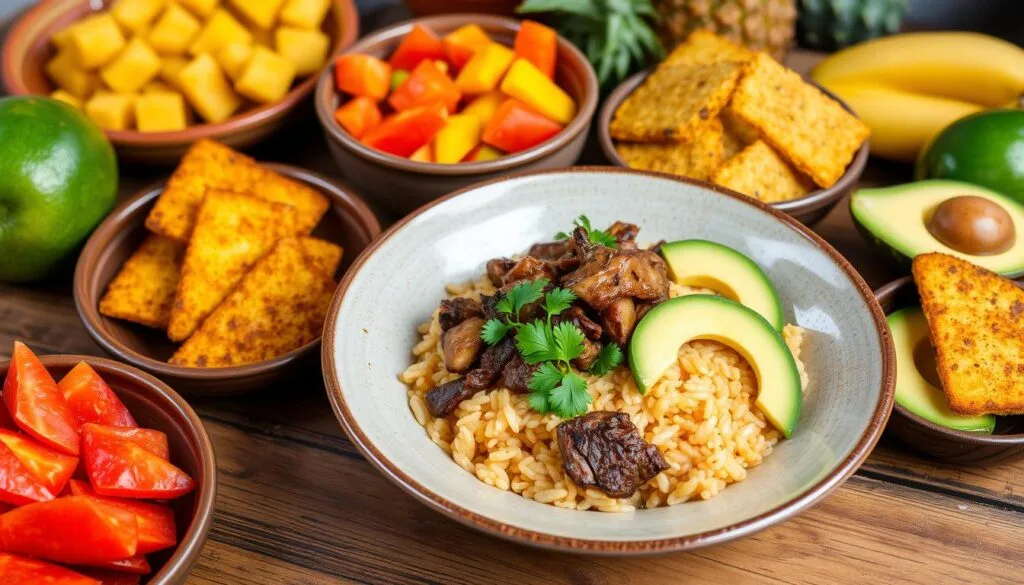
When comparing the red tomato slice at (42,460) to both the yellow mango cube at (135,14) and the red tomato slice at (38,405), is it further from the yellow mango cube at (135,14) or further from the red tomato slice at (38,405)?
the yellow mango cube at (135,14)

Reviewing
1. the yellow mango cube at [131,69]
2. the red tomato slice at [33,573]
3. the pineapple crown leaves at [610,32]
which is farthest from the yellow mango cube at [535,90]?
the red tomato slice at [33,573]

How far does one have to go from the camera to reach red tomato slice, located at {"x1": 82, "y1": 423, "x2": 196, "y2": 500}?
204 cm

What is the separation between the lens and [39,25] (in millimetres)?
3939

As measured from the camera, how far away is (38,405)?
6.95ft

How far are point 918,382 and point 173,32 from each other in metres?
3.27

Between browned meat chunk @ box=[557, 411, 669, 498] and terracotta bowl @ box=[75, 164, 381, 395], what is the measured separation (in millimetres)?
924

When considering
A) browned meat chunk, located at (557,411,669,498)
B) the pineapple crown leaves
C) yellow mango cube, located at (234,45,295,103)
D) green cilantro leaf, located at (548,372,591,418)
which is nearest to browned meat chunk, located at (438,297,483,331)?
green cilantro leaf, located at (548,372,591,418)

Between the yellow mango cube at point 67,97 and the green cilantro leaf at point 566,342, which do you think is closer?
the green cilantro leaf at point 566,342

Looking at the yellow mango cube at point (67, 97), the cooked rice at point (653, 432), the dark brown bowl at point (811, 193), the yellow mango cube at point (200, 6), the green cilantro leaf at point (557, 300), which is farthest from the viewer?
the yellow mango cube at point (200, 6)

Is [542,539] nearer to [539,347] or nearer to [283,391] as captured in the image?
[539,347]

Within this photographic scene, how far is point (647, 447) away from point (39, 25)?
11.4ft

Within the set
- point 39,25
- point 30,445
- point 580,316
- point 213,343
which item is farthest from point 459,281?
point 39,25

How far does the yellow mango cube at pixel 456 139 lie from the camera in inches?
129

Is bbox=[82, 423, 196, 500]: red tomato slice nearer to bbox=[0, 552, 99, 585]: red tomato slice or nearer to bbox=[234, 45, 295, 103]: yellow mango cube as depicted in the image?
bbox=[0, 552, 99, 585]: red tomato slice
